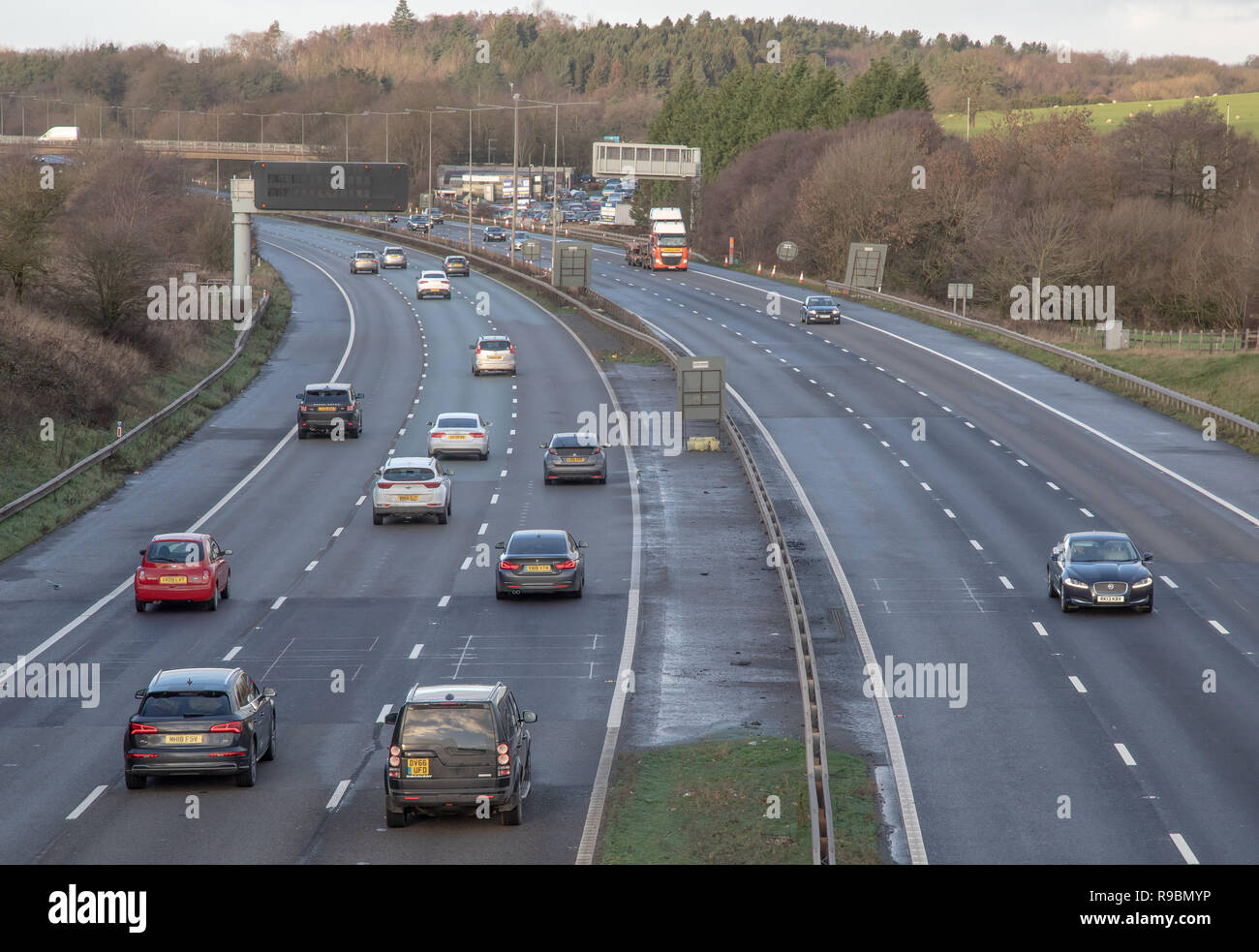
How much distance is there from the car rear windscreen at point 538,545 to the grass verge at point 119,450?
1285 centimetres

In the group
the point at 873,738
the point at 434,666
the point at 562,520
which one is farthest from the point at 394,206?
the point at 873,738

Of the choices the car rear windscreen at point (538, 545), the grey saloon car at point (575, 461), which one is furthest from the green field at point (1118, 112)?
the car rear windscreen at point (538, 545)

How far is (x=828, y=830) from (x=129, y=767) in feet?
29.2

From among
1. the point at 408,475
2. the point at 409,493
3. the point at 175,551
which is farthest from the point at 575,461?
the point at 175,551

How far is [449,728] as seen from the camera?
18562mm

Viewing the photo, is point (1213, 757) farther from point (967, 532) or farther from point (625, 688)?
point (967, 532)

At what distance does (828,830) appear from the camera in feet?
56.2

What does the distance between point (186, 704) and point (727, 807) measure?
23.0 ft

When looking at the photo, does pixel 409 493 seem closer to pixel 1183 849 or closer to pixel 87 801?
pixel 87 801

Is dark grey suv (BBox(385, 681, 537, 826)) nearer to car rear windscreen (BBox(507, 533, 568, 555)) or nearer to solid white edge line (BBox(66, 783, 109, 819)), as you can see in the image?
solid white edge line (BBox(66, 783, 109, 819))

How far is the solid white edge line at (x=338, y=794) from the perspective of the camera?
1969 cm

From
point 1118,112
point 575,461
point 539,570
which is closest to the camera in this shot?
point 539,570

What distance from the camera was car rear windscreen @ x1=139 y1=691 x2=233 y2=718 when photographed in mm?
20141

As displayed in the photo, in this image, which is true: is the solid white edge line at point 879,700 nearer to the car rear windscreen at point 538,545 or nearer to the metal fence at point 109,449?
the car rear windscreen at point 538,545
